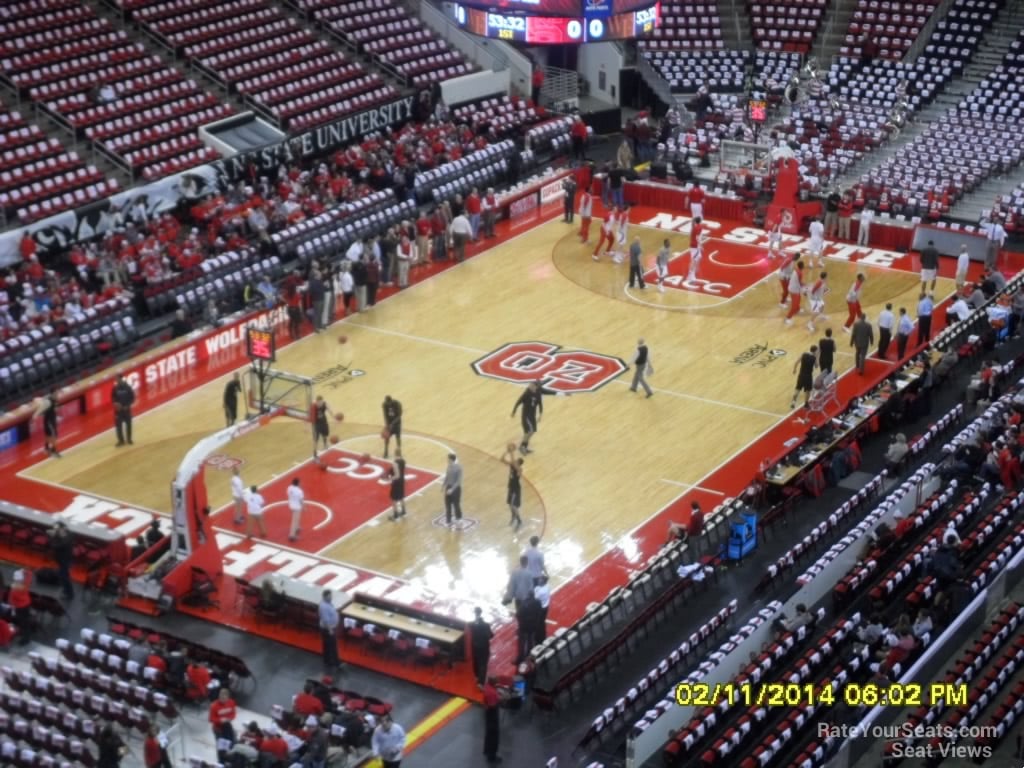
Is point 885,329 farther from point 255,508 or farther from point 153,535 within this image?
point 153,535

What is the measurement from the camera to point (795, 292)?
41.4 m

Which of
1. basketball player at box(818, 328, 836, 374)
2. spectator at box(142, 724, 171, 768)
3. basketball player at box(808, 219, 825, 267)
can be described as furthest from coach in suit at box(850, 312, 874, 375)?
spectator at box(142, 724, 171, 768)

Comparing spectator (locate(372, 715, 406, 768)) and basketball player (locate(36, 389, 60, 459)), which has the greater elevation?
spectator (locate(372, 715, 406, 768))

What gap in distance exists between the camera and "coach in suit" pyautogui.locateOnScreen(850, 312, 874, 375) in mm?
38031

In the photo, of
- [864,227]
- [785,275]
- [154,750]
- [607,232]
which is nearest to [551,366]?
[785,275]

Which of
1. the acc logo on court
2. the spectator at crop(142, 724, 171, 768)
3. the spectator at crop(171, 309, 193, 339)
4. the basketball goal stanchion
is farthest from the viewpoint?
the spectator at crop(171, 309, 193, 339)

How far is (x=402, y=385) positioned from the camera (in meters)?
38.5

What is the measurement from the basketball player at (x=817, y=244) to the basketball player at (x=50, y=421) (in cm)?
1907

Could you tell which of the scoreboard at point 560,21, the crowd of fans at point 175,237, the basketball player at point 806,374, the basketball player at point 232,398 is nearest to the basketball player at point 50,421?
→ the basketball player at point 232,398

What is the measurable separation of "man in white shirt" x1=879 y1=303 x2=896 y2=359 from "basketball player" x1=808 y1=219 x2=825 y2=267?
18.2 ft

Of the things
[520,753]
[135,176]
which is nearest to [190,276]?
[135,176]

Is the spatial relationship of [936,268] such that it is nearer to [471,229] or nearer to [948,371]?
[948,371]

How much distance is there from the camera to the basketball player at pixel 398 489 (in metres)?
31.8

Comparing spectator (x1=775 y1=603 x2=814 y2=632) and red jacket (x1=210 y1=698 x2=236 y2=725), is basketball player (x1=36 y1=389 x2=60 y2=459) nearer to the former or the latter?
red jacket (x1=210 y1=698 x2=236 y2=725)
